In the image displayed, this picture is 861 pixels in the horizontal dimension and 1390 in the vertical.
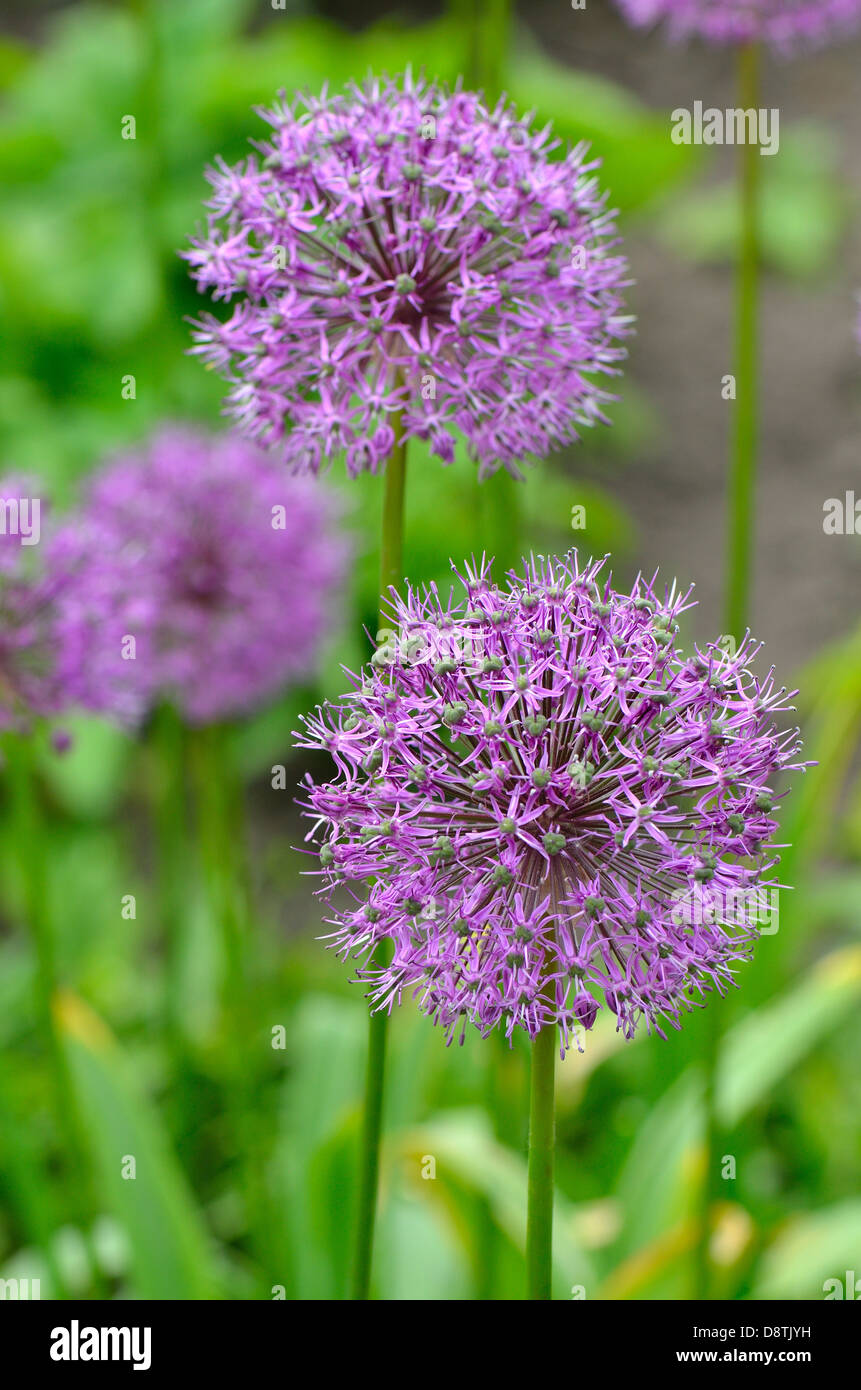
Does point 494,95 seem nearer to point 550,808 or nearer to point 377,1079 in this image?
point 550,808

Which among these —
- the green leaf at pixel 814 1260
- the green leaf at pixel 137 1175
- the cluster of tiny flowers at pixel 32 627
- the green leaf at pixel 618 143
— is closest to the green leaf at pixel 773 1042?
the green leaf at pixel 814 1260

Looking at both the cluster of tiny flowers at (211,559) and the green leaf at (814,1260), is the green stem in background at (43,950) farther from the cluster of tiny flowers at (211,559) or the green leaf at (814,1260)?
the green leaf at (814,1260)

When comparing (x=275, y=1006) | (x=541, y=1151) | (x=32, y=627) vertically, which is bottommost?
(x=275, y=1006)

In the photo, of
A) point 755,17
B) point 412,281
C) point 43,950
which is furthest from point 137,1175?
point 755,17

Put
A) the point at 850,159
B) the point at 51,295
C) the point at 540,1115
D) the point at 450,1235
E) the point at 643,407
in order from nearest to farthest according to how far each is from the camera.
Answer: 1. the point at 540,1115
2. the point at 450,1235
3. the point at 51,295
4. the point at 643,407
5. the point at 850,159

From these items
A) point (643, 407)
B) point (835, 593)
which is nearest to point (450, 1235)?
point (835, 593)

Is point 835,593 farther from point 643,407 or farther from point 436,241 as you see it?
point 436,241
